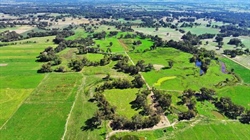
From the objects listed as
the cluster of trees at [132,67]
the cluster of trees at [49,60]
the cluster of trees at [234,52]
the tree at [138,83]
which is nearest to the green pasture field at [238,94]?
the tree at [138,83]

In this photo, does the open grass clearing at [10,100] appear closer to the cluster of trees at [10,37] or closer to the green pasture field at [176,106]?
the green pasture field at [176,106]

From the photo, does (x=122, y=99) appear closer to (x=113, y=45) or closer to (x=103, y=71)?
Result: (x=103, y=71)

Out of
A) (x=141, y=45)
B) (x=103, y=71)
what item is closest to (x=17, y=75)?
(x=103, y=71)

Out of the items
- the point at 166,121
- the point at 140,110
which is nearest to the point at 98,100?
the point at 140,110

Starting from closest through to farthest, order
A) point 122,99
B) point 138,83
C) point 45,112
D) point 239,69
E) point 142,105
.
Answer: point 45,112 < point 142,105 < point 122,99 < point 138,83 < point 239,69

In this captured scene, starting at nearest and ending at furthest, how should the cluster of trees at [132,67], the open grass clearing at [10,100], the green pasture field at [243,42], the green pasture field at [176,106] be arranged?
the open grass clearing at [10,100] < the green pasture field at [176,106] < the cluster of trees at [132,67] < the green pasture field at [243,42]

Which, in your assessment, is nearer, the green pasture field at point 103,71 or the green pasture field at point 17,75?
the green pasture field at point 17,75

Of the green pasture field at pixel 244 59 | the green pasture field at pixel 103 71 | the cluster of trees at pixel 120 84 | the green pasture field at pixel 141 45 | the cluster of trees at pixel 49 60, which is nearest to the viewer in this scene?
the cluster of trees at pixel 120 84

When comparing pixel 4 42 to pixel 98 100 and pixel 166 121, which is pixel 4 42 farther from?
pixel 166 121
